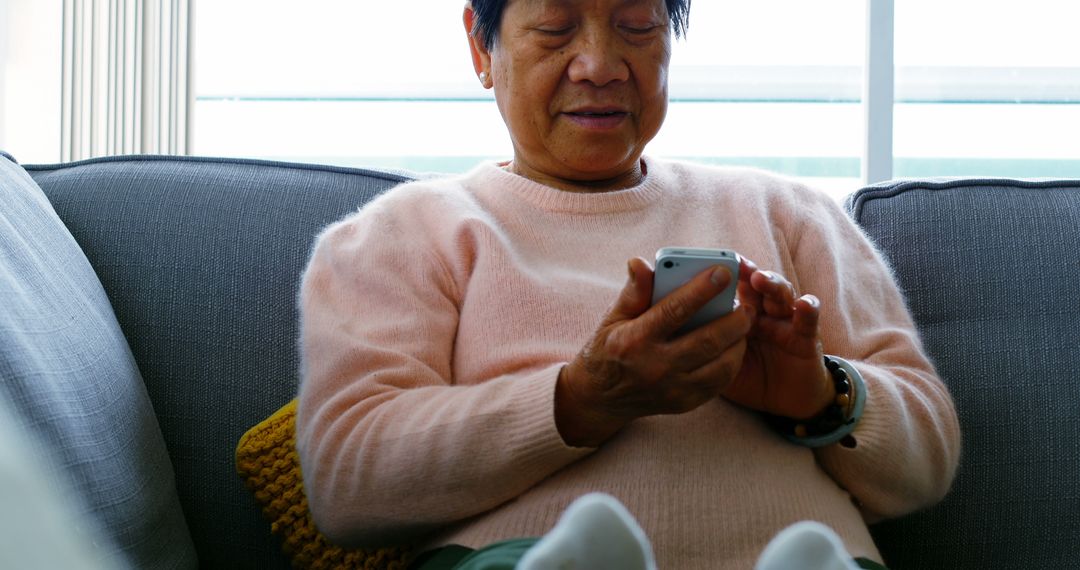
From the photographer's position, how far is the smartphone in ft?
3.10

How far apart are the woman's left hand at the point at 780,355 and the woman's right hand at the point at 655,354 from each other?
3cm

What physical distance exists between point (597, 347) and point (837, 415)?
28 cm

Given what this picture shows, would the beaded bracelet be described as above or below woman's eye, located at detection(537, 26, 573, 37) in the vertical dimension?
below

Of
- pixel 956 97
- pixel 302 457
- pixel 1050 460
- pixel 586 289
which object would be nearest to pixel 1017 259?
pixel 1050 460

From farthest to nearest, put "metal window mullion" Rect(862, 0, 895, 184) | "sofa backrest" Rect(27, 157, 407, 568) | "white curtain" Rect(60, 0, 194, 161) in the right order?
"metal window mullion" Rect(862, 0, 895, 184) < "white curtain" Rect(60, 0, 194, 161) < "sofa backrest" Rect(27, 157, 407, 568)

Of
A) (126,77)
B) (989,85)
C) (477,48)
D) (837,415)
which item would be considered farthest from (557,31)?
(989,85)

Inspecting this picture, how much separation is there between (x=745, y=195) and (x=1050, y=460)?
1.63ft

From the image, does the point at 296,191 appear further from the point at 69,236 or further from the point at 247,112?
the point at 247,112

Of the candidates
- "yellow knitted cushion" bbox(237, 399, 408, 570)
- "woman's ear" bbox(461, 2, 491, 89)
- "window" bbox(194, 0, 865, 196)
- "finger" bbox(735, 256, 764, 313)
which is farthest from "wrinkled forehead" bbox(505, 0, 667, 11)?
"window" bbox(194, 0, 865, 196)

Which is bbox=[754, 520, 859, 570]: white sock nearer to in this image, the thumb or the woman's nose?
the thumb

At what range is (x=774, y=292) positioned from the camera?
1.02 meters

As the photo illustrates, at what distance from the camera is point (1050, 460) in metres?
1.38

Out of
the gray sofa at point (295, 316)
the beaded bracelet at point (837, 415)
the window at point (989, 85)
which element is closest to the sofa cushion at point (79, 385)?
the gray sofa at point (295, 316)

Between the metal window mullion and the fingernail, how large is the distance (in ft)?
6.78
